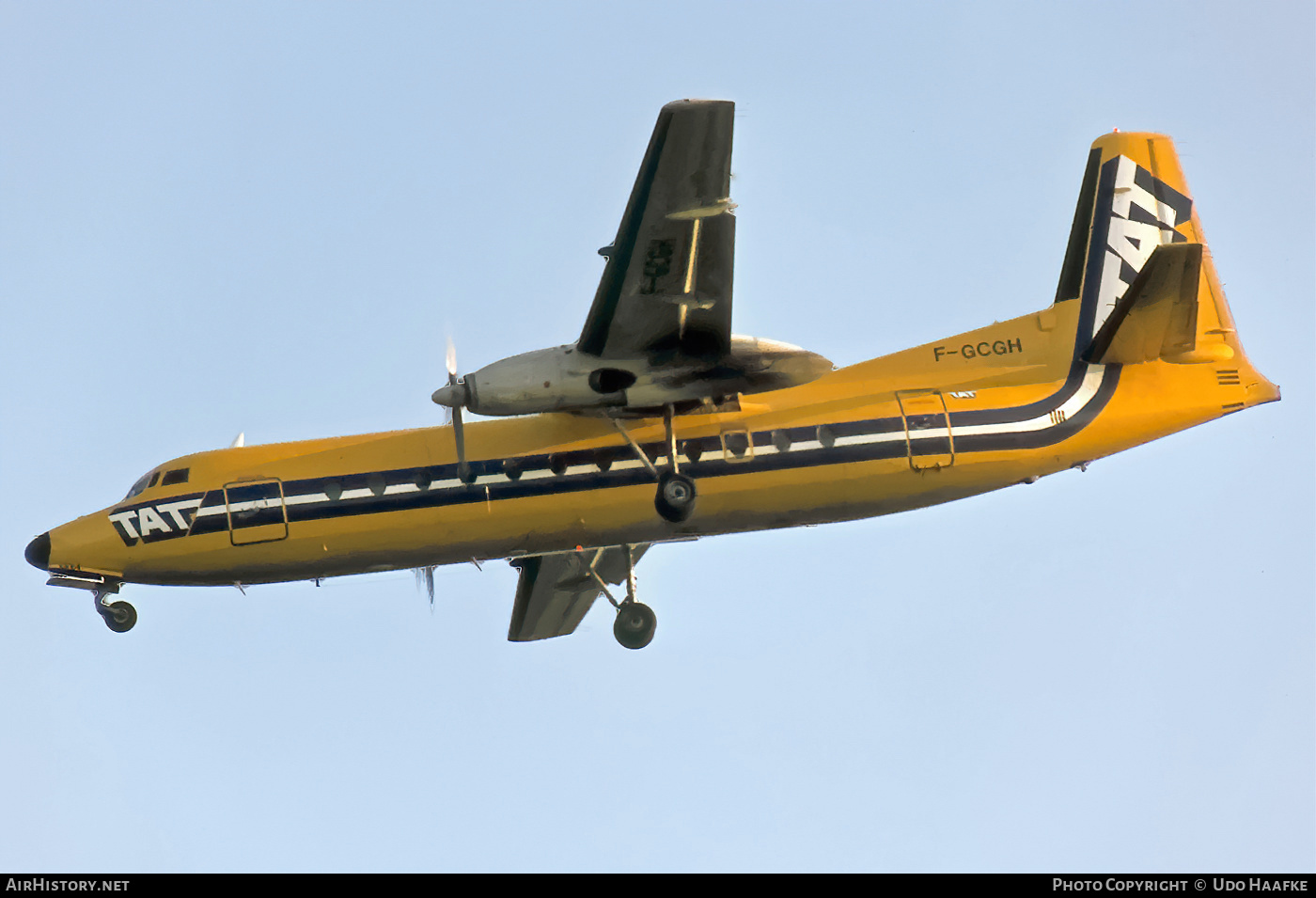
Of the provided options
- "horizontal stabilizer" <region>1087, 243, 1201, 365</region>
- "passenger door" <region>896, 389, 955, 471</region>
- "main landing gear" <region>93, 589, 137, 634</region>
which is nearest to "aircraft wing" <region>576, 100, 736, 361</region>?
"passenger door" <region>896, 389, 955, 471</region>

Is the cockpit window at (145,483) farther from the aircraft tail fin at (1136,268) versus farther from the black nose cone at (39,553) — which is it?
the aircraft tail fin at (1136,268)

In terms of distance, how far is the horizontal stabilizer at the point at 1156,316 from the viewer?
851 inches

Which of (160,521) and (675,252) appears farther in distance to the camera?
(160,521)

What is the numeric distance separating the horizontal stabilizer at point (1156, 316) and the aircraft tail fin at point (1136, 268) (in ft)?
0.04

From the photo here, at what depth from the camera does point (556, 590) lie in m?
26.0

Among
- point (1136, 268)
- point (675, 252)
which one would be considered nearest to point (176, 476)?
point (675, 252)

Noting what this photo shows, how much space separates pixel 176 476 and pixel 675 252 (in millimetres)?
8174

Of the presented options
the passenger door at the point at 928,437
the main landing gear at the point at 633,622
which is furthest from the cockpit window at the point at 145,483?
the passenger door at the point at 928,437

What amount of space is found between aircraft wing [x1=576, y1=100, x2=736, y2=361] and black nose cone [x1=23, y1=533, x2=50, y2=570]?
829 centimetres

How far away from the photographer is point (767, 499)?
21.6m

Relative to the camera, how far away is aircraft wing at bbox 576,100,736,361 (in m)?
17.8

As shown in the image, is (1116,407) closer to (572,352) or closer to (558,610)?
(572,352)

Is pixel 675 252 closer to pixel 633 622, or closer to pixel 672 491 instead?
pixel 672 491
